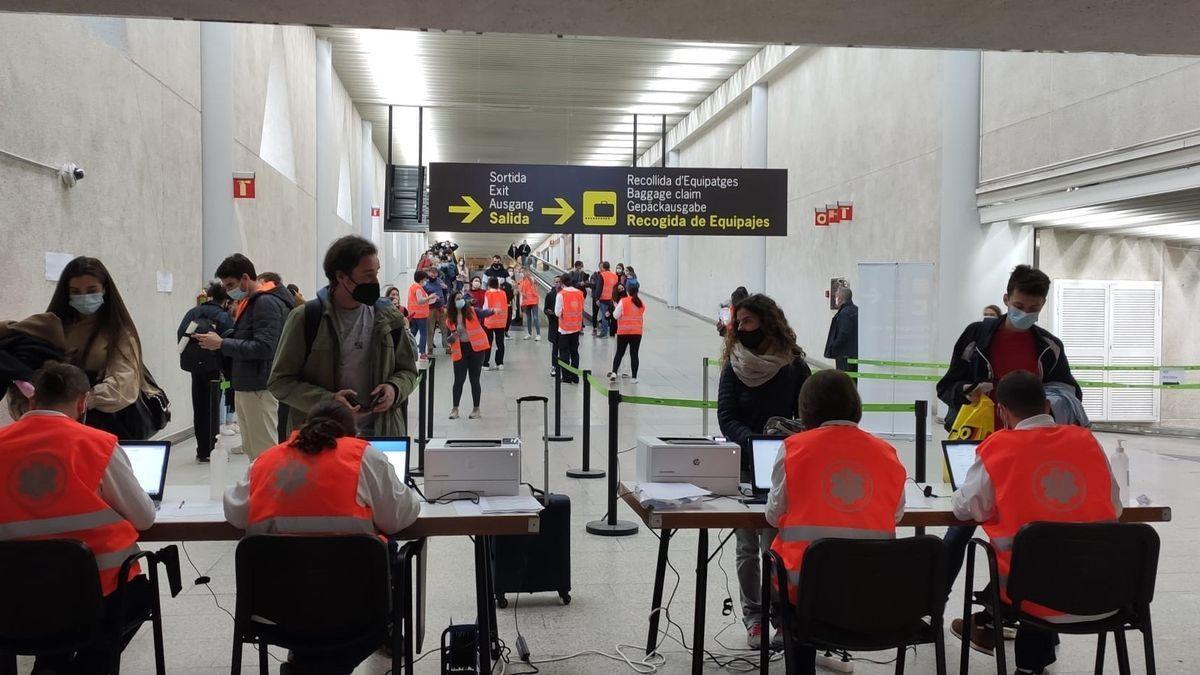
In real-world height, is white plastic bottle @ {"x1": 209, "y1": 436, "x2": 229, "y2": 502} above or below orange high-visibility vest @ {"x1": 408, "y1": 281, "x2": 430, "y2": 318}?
below

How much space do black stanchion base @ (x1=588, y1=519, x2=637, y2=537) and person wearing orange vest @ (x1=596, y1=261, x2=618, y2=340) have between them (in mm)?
13993

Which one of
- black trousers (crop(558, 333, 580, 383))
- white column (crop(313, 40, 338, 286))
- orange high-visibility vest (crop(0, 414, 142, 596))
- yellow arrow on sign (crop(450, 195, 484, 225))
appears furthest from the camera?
white column (crop(313, 40, 338, 286))

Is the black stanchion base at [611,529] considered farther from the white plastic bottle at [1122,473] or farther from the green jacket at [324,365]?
the white plastic bottle at [1122,473]

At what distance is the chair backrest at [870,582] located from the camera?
3.22m

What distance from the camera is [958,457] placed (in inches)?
171

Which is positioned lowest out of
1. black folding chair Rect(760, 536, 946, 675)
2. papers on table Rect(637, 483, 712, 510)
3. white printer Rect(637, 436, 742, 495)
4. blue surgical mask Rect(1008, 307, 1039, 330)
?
black folding chair Rect(760, 536, 946, 675)

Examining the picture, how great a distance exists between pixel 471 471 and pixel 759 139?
61.7 ft

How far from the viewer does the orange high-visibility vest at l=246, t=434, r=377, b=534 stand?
321 centimetres

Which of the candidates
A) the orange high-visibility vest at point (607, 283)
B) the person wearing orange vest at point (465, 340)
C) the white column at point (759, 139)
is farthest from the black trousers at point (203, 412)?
the white column at point (759, 139)

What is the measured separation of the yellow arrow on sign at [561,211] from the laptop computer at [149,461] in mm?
9217

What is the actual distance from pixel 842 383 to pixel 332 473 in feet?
5.76

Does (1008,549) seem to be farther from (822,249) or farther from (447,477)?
(822,249)

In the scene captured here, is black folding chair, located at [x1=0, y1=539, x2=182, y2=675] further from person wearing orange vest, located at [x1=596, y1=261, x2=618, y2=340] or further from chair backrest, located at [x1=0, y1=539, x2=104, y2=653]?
person wearing orange vest, located at [x1=596, y1=261, x2=618, y2=340]

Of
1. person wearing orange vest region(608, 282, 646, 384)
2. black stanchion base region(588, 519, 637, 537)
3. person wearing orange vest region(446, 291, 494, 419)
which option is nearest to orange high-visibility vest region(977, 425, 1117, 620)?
black stanchion base region(588, 519, 637, 537)
